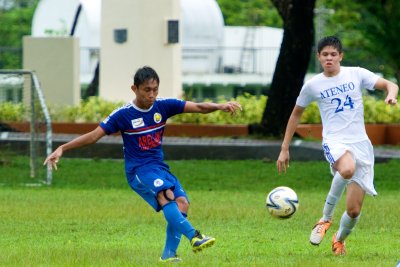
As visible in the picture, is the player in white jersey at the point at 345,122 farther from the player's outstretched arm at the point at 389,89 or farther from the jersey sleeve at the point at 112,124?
the jersey sleeve at the point at 112,124

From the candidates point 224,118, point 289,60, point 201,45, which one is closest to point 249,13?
point 201,45

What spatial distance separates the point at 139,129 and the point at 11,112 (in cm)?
1333

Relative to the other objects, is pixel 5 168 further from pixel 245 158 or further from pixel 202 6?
pixel 202 6

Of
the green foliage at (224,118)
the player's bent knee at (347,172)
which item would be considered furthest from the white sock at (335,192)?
the green foliage at (224,118)

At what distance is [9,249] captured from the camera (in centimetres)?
1151

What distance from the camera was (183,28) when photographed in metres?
40.4

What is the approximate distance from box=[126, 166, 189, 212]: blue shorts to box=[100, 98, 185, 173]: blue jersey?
0.05 m

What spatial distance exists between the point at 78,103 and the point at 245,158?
6.15 meters

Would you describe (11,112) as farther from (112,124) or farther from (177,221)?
(177,221)

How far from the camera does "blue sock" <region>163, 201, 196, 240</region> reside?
10.2 metres

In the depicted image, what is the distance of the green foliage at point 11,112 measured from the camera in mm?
22938

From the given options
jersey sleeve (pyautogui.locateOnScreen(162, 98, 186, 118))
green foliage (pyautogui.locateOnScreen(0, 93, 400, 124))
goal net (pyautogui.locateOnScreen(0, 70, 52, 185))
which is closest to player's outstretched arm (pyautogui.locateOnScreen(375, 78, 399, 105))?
jersey sleeve (pyautogui.locateOnScreen(162, 98, 186, 118))

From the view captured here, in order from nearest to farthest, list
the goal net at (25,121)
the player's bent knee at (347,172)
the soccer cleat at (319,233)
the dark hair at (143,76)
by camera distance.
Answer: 1. the dark hair at (143,76)
2. the player's bent knee at (347,172)
3. the soccer cleat at (319,233)
4. the goal net at (25,121)

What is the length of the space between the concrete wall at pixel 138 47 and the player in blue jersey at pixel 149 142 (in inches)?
655
